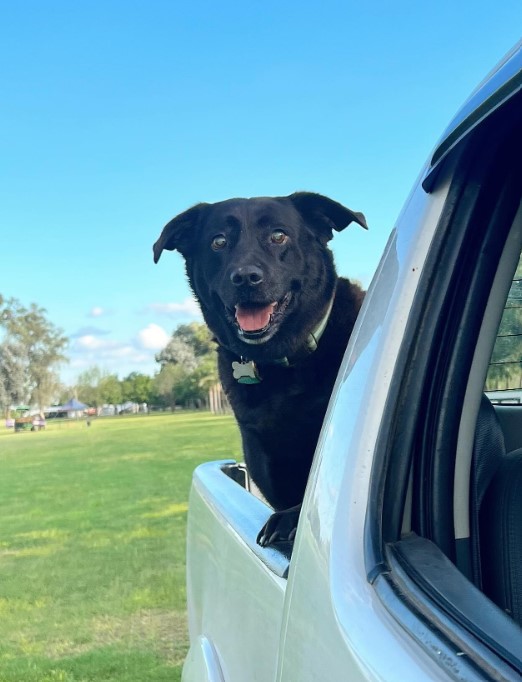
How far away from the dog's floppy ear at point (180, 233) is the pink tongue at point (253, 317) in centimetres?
71

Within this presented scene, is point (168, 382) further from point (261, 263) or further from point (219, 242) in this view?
point (261, 263)

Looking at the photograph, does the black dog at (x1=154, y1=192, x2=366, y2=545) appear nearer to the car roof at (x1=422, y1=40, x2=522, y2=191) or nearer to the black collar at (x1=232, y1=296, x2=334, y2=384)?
the black collar at (x1=232, y1=296, x2=334, y2=384)

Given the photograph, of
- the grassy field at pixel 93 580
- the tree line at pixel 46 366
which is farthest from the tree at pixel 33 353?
the grassy field at pixel 93 580

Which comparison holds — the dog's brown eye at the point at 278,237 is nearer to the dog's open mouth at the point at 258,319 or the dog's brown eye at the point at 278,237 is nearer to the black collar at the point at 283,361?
the dog's open mouth at the point at 258,319

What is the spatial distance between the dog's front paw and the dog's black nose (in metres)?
2.02

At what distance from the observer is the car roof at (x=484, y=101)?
0.84 m

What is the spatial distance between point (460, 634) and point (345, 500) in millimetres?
284

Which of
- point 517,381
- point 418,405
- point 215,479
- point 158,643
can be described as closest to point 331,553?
point 418,405

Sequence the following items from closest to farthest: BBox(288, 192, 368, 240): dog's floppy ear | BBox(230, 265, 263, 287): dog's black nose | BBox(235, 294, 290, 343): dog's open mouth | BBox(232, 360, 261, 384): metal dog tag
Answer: BBox(232, 360, 261, 384): metal dog tag < BBox(235, 294, 290, 343): dog's open mouth < BBox(230, 265, 263, 287): dog's black nose < BBox(288, 192, 368, 240): dog's floppy ear

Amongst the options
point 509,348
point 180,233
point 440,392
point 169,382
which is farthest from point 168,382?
point 440,392

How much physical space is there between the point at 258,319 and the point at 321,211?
66 centimetres

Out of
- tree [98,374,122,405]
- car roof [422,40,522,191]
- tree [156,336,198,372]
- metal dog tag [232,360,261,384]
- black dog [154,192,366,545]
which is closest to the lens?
car roof [422,40,522,191]

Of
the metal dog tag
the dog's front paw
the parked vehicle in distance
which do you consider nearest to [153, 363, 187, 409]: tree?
the metal dog tag

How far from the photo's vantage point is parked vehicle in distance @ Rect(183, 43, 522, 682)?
925 mm
